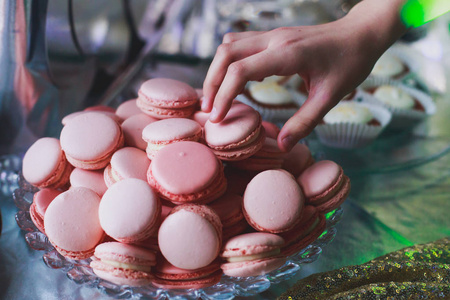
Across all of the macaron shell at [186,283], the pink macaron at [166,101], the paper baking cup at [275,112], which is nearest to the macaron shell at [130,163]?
the pink macaron at [166,101]

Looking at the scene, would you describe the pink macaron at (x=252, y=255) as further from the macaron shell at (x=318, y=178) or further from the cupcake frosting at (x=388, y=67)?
the cupcake frosting at (x=388, y=67)

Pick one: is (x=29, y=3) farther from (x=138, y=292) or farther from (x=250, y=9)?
(x=250, y=9)

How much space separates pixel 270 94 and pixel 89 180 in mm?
948

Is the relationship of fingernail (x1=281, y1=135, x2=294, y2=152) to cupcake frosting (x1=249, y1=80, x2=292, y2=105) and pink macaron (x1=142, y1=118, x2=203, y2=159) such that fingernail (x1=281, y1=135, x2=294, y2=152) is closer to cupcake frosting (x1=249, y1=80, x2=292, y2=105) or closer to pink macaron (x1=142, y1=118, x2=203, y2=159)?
pink macaron (x1=142, y1=118, x2=203, y2=159)

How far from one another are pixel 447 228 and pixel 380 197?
195 millimetres

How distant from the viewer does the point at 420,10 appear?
100cm

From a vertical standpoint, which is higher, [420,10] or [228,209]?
[420,10]

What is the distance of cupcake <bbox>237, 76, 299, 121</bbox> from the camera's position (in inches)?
62.8

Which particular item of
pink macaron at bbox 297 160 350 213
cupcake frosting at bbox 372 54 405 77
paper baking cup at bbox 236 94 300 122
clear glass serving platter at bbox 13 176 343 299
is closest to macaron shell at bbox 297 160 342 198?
pink macaron at bbox 297 160 350 213

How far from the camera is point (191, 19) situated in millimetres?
2254

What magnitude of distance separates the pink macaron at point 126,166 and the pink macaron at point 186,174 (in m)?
0.04

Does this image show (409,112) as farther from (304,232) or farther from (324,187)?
(304,232)

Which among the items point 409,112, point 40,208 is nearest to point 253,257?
point 40,208

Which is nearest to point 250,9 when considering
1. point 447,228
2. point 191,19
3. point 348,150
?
point 191,19
